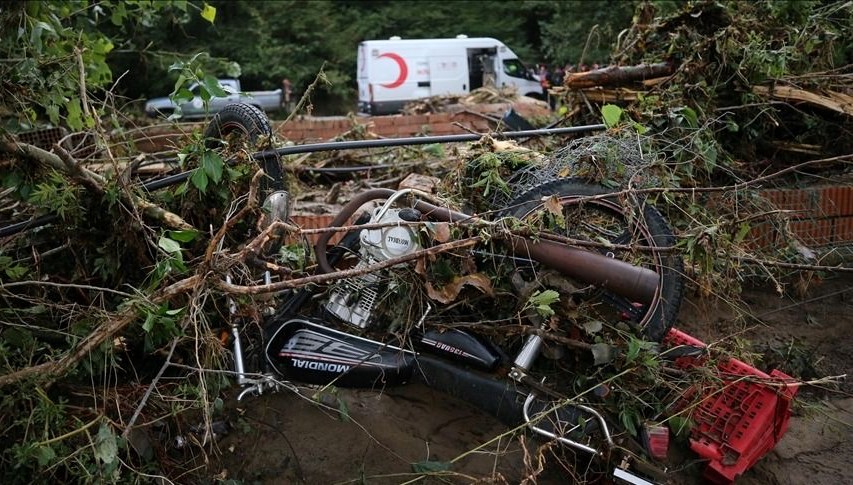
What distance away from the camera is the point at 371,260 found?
346 centimetres

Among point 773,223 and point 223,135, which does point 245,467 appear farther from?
point 773,223

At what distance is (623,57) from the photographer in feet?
19.4

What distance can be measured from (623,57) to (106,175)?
158 inches

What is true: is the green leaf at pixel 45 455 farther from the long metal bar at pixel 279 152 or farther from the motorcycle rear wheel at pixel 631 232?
the motorcycle rear wheel at pixel 631 232

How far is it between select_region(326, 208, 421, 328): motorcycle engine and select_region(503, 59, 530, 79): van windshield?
18.5 metres

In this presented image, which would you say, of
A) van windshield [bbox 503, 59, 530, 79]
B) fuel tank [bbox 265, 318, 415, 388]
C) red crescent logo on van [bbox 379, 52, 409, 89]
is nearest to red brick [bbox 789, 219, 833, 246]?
fuel tank [bbox 265, 318, 415, 388]

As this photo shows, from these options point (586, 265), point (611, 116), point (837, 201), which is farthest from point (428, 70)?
point (586, 265)

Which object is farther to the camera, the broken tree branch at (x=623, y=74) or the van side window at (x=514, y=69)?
the van side window at (x=514, y=69)

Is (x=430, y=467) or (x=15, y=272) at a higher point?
(x=15, y=272)

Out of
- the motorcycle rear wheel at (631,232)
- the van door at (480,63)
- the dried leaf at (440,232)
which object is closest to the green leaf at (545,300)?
the motorcycle rear wheel at (631,232)

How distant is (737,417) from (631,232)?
971 millimetres

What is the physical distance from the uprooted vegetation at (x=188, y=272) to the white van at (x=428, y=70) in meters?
15.7

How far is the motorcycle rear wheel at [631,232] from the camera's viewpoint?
10.8ft

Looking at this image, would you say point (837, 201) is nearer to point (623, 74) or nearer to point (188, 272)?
point (623, 74)
